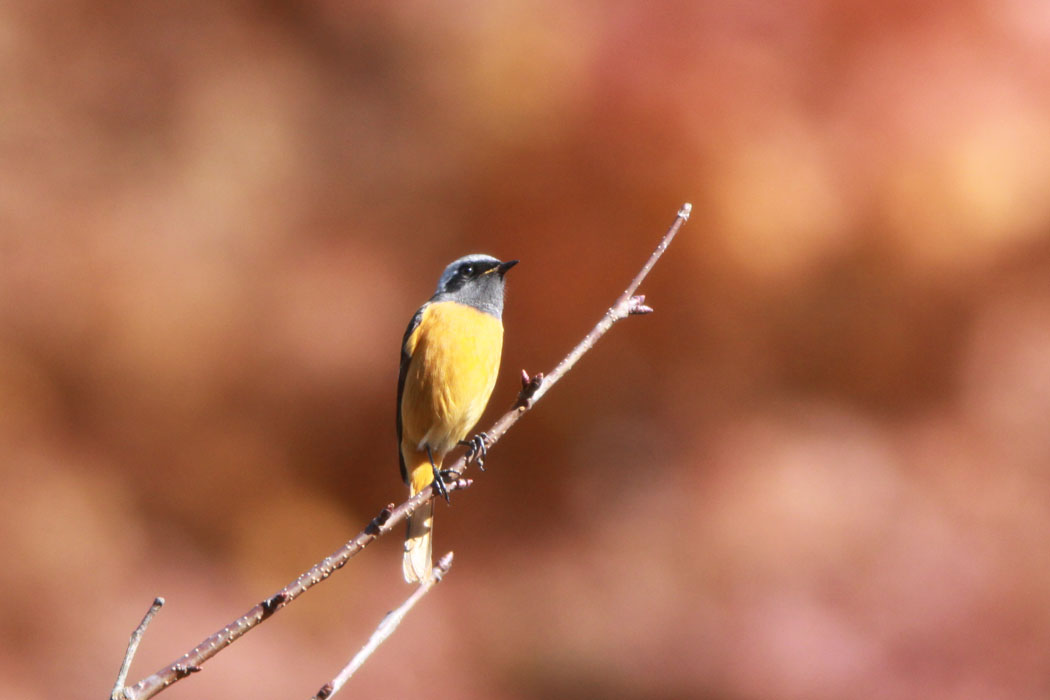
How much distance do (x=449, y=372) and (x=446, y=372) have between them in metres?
0.01

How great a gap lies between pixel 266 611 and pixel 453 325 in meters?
2.24

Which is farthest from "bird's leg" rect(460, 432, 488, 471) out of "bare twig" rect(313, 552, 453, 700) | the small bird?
"bare twig" rect(313, 552, 453, 700)

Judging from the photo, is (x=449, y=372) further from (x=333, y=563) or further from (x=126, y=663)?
(x=126, y=663)

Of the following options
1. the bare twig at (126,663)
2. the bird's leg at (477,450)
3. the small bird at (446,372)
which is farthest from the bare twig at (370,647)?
the small bird at (446,372)

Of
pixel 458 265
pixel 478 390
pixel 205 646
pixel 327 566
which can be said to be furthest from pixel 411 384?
pixel 205 646

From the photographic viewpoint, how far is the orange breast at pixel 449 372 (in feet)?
13.2

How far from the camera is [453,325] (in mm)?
4133

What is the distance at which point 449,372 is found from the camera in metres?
4.02

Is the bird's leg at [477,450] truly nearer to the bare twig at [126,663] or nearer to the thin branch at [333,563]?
the thin branch at [333,563]

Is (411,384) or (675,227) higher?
(411,384)

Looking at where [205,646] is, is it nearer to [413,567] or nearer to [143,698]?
[143,698]

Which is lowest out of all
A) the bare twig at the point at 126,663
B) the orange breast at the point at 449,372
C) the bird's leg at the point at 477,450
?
the bare twig at the point at 126,663

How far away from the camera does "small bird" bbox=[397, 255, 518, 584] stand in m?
4.04

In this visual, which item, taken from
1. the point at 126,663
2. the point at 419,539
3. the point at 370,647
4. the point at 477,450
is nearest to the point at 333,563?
the point at 370,647
